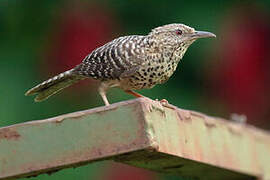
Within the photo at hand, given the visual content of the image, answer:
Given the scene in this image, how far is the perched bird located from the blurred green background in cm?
260

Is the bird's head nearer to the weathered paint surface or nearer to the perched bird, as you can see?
the perched bird

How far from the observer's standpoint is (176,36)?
17.3 feet

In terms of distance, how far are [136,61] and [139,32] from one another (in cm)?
408

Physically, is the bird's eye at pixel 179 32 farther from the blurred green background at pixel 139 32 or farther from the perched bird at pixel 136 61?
the blurred green background at pixel 139 32

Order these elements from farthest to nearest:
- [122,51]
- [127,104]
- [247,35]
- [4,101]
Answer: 1. [247,35]
2. [4,101]
3. [122,51]
4. [127,104]

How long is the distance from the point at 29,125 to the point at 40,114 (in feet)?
15.6

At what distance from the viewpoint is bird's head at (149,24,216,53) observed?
5184mm

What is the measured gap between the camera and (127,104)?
3.72 m

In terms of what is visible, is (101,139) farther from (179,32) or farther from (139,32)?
(139,32)

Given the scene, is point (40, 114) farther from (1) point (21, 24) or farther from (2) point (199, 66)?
(2) point (199, 66)

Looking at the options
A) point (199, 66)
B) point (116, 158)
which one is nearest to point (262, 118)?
point (199, 66)

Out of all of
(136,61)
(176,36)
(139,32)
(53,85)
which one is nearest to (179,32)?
(176,36)

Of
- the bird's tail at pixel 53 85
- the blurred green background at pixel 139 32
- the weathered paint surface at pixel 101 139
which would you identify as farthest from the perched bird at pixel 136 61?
the blurred green background at pixel 139 32

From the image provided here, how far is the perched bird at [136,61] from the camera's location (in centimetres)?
502
